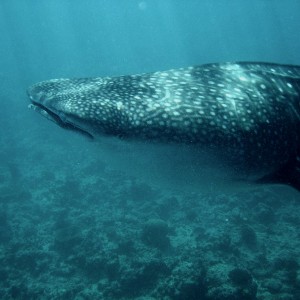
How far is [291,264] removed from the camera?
28.9ft

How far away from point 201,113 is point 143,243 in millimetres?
8339

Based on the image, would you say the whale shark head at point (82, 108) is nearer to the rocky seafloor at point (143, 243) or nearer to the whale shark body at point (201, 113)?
the whale shark body at point (201, 113)

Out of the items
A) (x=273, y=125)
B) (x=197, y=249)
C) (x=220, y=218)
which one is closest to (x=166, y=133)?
(x=273, y=125)

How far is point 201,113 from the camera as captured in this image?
3.09m

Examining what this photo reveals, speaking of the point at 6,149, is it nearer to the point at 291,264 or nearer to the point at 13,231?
the point at 13,231

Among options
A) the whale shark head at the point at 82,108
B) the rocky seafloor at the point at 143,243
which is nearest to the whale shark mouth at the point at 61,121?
the whale shark head at the point at 82,108

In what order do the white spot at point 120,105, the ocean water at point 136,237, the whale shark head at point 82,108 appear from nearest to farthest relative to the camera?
the whale shark head at point 82,108 → the white spot at point 120,105 → the ocean water at point 136,237

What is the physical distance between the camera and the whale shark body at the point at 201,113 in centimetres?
296

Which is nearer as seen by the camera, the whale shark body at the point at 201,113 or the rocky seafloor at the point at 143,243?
the whale shark body at the point at 201,113

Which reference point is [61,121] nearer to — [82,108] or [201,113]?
[82,108]

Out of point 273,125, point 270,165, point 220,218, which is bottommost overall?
Result: point 220,218

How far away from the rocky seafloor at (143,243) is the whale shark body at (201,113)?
4.75 meters

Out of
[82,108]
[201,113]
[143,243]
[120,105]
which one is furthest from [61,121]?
[143,243]

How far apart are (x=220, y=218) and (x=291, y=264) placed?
3.48 meters
